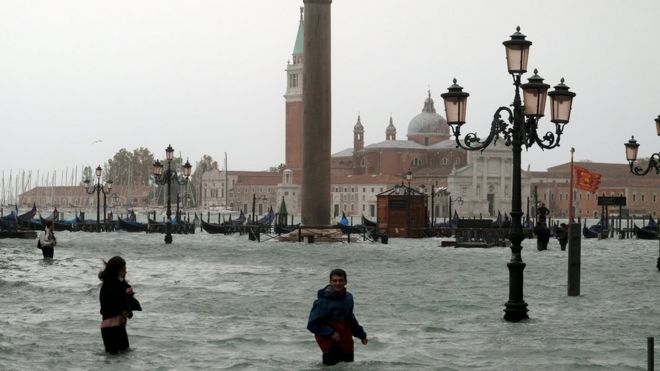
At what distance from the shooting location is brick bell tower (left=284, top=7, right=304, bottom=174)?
358 feet

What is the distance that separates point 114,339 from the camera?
924 cm

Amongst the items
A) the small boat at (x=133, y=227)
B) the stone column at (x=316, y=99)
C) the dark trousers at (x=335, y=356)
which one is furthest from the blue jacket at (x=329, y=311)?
the small boat at (x=133, y=227)

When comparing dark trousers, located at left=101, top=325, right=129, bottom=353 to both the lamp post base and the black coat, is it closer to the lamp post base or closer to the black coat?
the black coat

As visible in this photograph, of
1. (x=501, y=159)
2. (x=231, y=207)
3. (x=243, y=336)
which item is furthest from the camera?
(x=231, y=207)

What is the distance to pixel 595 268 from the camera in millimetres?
22078

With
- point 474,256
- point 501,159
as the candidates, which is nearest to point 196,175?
point 501,159

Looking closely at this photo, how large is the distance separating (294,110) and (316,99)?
78.8 meters

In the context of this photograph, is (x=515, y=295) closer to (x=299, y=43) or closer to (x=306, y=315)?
(x=306, y=315)

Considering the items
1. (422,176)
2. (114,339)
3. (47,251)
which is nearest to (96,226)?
(47,251)

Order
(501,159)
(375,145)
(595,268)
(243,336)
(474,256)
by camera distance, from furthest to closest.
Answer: (375,145) → (501,159) → (474,256) → (595,268) → (243,336)

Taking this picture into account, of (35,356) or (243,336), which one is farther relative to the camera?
(243,336)

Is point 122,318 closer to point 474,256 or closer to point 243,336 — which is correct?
point 243,336

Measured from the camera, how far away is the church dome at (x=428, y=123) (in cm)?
13462

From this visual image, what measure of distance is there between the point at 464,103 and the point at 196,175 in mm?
151030
